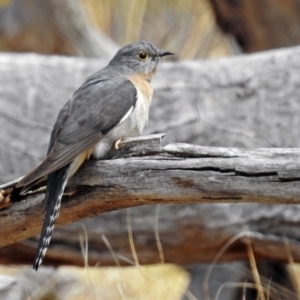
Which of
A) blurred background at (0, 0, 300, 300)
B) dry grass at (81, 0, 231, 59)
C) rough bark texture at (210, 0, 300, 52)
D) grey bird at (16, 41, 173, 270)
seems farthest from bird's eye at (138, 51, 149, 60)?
dry grass at (81, 0, 231, 59)

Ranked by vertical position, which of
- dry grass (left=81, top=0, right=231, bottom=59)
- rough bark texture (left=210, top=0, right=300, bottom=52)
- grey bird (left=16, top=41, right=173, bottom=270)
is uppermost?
dry grass (left=81, top=0, right=231, bottom=59)

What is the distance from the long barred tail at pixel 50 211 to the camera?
13.1 ft

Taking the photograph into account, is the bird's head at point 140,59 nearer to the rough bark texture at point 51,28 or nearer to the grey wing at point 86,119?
the grey wing at point 86,119

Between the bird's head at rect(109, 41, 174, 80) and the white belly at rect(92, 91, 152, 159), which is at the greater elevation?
the bird's head at rect(109, 41, 174, 80)

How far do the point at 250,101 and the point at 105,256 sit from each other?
5.22 feet

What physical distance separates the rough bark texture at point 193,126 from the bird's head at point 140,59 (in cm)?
77

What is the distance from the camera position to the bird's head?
537cm

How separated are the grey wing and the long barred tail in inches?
3.1

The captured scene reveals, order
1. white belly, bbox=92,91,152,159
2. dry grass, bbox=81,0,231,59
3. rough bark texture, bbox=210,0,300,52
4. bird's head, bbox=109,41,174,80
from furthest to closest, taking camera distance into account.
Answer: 1. dry grass, bbox=81,0,231,59
2. rough bark texture, bbox=210,0,300,52
3. bird's head, bbox=109,41,174,80
4. white belly, bbox=92,91,152,159

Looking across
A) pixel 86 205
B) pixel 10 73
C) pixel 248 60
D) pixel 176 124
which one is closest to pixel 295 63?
pixel 248 60

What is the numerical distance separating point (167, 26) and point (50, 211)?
29.7ft

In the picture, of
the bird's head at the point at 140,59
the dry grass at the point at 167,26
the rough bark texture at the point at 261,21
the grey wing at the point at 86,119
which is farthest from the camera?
the dry grass at the point at 167,26

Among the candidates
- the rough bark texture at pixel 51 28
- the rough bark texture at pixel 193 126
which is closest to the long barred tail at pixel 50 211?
the rough bark texture at pixel 193 126

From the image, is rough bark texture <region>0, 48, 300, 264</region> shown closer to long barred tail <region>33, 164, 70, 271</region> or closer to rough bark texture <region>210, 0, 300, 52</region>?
long barred tail <region>33, 164, 70, 271</region>
